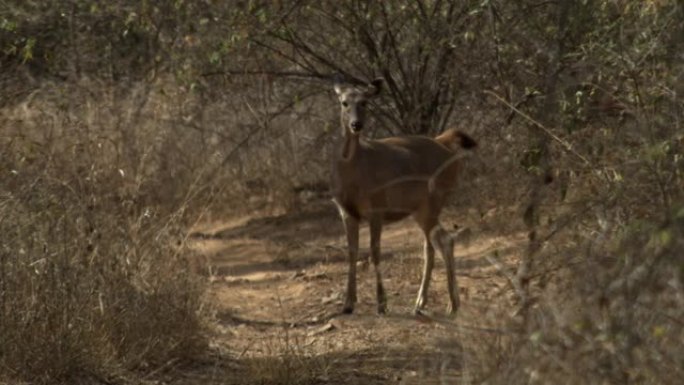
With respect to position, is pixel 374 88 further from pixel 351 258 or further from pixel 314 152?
pixel 314 152

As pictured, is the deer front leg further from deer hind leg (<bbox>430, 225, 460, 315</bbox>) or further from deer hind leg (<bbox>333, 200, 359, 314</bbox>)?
deer hind leg (<bbox>333, 200, 359, 314</bbox>)

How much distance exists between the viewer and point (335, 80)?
468 inches

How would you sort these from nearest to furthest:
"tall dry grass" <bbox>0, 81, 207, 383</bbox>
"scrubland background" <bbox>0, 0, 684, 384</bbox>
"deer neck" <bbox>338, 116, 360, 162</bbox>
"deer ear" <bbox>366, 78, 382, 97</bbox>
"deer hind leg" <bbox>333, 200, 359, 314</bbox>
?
"scrubland background" <bbox>0, 0, 684, 384</bbox> → "tall dry grass" <bbox>0, 81, 207, 383</bbox> → "deer hind leg" <bbox>333, 200, 359, 314</bbox> → "deer neck" <bbox>338, 116, 360, 162</bbox> → "deer ear" <bbox>366, 78, 382, 97</bbox>

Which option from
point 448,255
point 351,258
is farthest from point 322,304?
point 448,255

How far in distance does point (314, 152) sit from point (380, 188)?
438cm

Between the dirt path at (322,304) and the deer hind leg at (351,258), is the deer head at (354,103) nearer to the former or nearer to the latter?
the deer hind leg at (351,258)

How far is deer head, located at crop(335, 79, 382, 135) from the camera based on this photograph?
11359mm

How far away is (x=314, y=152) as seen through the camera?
15.6m

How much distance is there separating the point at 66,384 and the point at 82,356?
0.17 meters

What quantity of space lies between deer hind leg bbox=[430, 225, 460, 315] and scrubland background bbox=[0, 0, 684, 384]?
0.57 m

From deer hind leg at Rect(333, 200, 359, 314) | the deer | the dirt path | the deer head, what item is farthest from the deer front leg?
the deer head

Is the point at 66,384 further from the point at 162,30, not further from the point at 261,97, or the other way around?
the point at 261,97

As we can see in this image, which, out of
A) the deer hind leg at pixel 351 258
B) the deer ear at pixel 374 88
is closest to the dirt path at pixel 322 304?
the deer hind leg at pixel 351 258

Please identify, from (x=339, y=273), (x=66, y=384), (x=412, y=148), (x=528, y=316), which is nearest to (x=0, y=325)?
(x=66, y=384)
